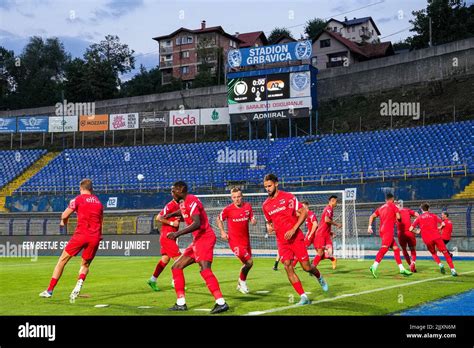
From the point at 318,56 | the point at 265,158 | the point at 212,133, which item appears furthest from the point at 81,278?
the point at 318,56

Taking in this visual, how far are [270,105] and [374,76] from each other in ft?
39.4

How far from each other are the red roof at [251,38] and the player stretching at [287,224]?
295 feet

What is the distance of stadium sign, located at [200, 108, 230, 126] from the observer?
186ft

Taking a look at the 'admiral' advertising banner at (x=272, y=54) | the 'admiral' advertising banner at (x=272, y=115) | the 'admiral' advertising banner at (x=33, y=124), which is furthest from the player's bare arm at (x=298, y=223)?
the 'admiral' advertising banner at (x=33, y=124)

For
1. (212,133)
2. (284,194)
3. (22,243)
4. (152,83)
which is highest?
(152,83)

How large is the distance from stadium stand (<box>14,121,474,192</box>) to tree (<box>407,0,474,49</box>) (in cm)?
3344

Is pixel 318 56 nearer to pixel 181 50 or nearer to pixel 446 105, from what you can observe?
pixel 181 50

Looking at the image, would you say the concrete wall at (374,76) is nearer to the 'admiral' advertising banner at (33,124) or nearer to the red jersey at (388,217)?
the 'admiral' advertising banner at (33,124)

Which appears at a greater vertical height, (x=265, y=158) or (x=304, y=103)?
(x=304, y=103)

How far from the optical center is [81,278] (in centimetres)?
1257

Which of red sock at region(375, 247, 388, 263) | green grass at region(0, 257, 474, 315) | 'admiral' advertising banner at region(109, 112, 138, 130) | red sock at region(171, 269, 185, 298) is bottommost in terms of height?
green grass at region(0, 257, 474, 315)

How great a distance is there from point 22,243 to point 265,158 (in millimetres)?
21689

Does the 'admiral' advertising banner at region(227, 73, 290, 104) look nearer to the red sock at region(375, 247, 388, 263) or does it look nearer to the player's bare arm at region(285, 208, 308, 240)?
the red sock at region(375, 247, 388, 263)

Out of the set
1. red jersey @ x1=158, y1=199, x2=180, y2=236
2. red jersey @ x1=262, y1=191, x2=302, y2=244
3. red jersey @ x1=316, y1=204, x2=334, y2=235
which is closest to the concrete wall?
red jersey @ x1=316, y1=204, x2=334, y2=235
